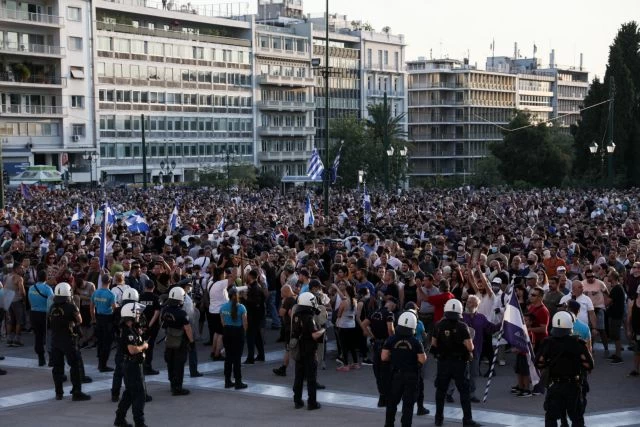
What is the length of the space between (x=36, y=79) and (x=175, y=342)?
3012 inches

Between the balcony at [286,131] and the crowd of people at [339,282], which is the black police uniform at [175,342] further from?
the balcony at [286,131]

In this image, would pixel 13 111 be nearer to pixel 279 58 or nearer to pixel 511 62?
pixel 279 58

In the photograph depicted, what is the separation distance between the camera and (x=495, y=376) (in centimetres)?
1661

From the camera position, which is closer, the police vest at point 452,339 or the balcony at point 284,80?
the police vest at point 452,339

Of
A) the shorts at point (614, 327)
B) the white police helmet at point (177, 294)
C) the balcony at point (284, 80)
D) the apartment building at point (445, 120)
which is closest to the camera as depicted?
the white police helmet at point (177, 294)

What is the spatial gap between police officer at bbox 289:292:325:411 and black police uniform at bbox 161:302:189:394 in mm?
1675

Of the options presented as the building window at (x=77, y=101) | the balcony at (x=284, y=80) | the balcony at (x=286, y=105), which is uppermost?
the balcony at (x=284, y=80)

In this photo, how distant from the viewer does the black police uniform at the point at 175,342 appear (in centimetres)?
1529

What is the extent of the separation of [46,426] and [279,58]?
100377 mm

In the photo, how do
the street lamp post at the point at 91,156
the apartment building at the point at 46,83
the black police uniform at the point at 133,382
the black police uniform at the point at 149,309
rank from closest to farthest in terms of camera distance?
the black police uniform at the point at 133,382
the black police uniform at the point at 149,309
the apartment building at the point at 46,83
the street lamp post at the point at 91,156

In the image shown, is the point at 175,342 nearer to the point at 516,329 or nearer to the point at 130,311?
the point at 130,311

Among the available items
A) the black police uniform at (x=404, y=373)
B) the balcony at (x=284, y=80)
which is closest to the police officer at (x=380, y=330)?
the black police uniform at (x=404, y=373)

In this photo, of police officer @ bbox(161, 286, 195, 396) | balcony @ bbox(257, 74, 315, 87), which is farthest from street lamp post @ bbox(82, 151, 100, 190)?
police officer @ bbox(161, 286, 195, 396)

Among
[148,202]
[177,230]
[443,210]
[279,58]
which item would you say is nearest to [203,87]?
[279,58]
